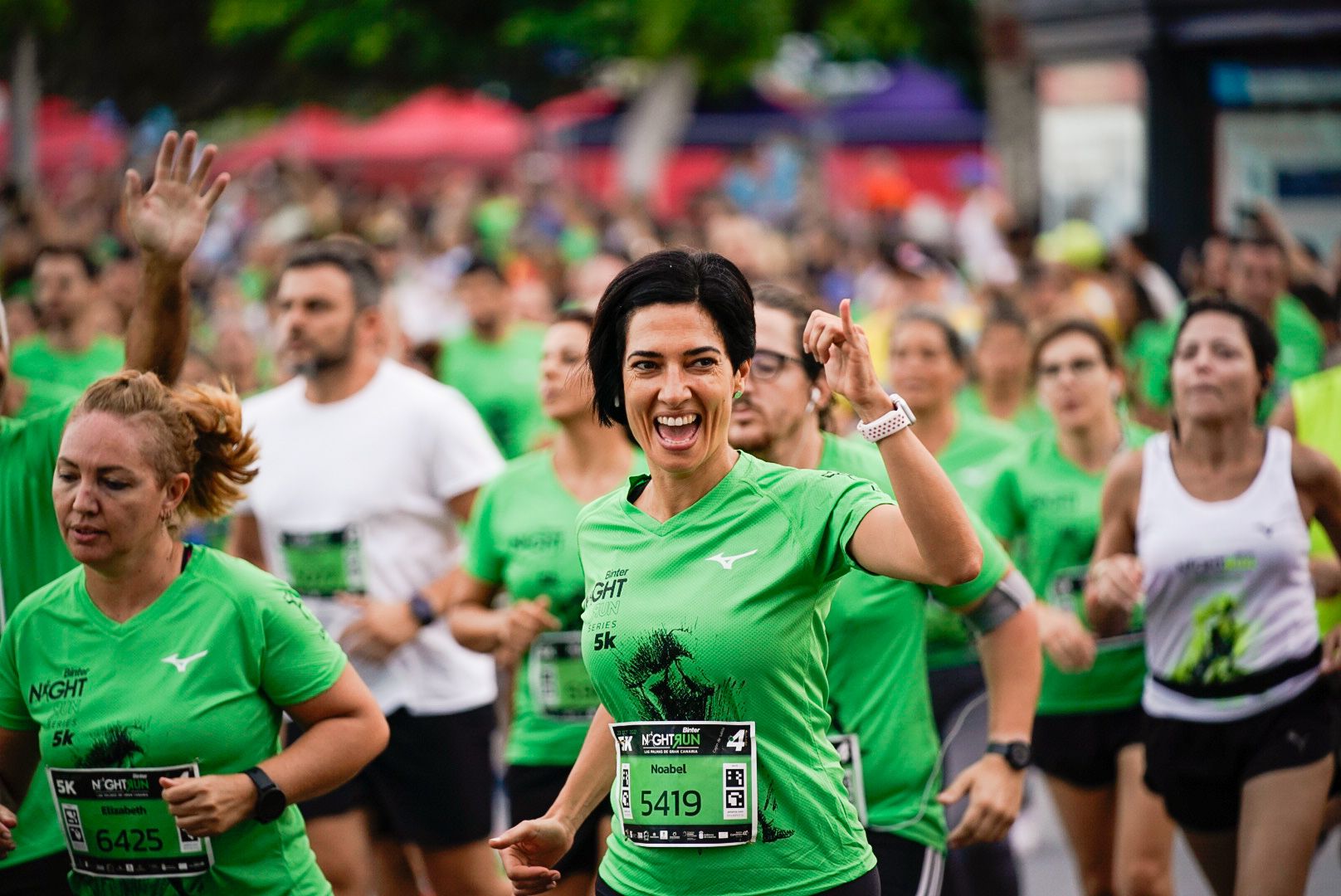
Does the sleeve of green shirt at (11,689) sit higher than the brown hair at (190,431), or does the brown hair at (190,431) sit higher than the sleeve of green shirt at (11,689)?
the brown hair at (190,431)

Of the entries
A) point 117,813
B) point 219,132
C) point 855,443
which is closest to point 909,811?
point 855,443

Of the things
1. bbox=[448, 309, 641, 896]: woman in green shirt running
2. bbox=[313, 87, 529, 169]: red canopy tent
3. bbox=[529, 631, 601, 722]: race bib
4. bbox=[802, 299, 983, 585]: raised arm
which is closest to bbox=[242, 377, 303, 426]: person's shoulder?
bbox=[448, 309, 641, 896]: woman in green shirt running

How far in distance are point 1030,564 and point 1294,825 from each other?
5.31 ft

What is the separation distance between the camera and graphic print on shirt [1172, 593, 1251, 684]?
514 centimetres

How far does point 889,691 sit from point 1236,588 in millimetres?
1264

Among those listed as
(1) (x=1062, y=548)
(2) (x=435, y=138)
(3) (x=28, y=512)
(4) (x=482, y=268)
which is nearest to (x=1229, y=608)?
(1) (x=1062, y=548)

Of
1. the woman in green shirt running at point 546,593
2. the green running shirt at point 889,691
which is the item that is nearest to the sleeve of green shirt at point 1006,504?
the woman in green shirt running at point 546,593

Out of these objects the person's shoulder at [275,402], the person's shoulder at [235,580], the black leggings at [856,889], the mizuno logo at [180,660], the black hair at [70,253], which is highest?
the black hair at [70,253]

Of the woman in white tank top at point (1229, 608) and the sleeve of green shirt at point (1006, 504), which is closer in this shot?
the woman in white tank top at point (1229, 608)

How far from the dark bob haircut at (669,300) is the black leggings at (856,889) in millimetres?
936

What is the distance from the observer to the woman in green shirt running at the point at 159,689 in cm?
383

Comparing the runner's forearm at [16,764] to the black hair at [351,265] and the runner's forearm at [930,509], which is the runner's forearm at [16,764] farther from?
the black hair at [351,265]

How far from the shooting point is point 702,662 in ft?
11.4

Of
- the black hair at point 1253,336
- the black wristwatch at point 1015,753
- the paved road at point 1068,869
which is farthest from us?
the paved road at point 1068,869
